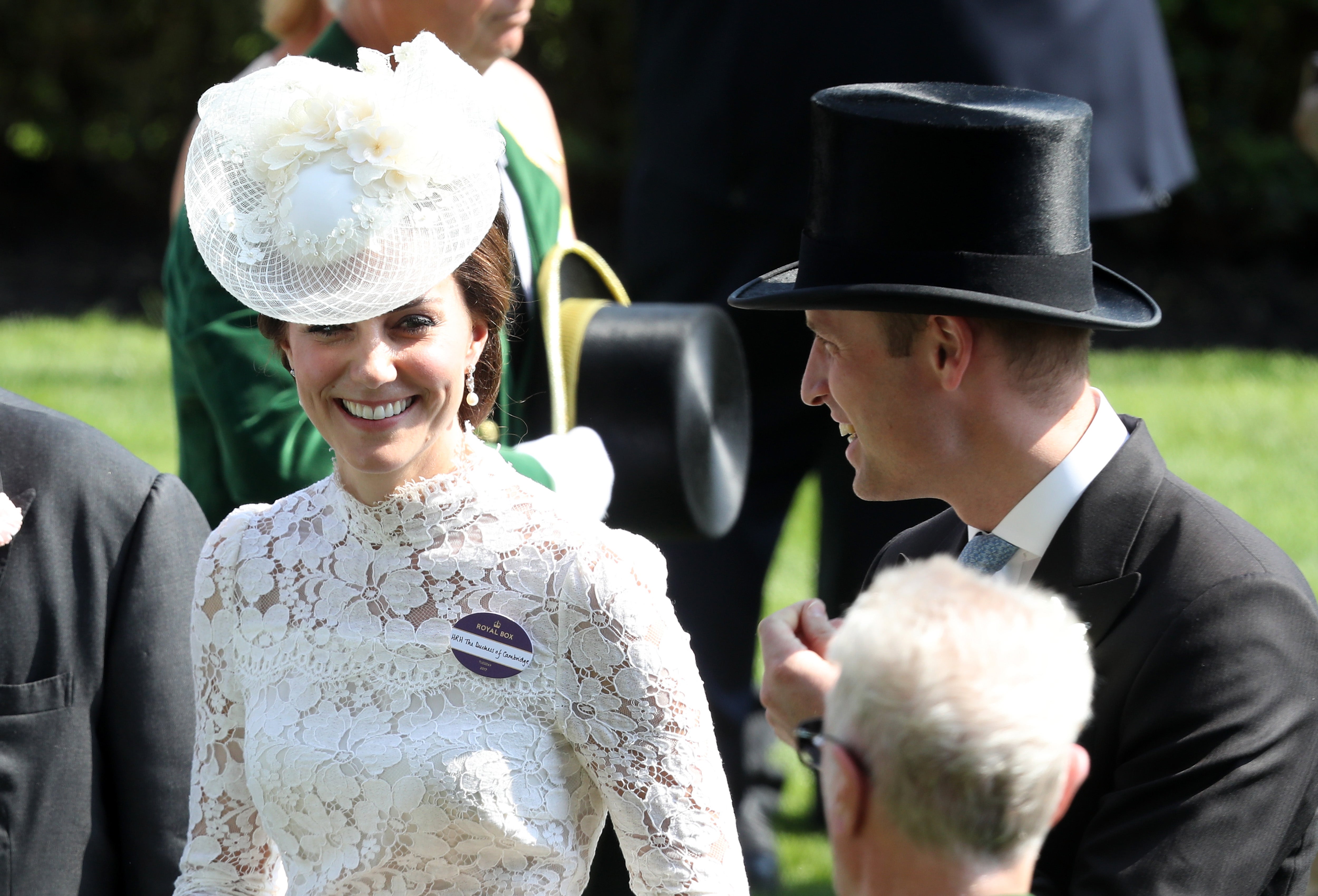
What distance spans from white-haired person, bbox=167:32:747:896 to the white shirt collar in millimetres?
504

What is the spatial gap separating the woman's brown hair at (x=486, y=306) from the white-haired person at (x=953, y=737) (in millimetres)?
1015

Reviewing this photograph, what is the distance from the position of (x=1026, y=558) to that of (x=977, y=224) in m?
0.49

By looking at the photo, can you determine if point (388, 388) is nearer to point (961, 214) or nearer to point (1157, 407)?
point (961, 214)

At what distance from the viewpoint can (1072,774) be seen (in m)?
1.59

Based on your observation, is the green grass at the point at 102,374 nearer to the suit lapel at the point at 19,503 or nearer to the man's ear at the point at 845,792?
the suit lapel at the point at 19,503

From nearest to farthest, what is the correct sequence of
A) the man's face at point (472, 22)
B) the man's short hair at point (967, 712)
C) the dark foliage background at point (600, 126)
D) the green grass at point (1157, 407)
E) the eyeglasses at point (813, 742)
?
the man's short hair at point (967, 712), the eyeglasses at point (813, 742), the man's face at point (472, 22), the green grass at point (1157, 407), the dark foliage background at point (600, 126)

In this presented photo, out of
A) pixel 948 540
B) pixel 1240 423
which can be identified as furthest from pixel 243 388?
pixel 1240 423

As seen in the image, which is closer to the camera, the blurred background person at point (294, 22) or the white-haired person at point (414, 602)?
the white-haired person at point (414, 602)

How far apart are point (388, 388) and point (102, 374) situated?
7.05 metres

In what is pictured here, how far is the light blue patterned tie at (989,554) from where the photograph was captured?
2375 millimetres

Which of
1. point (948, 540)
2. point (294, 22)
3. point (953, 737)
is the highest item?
point (294, 22)

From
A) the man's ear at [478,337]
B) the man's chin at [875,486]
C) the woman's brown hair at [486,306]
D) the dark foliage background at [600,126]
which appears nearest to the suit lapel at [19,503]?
the woman's brown hair at [486,306]

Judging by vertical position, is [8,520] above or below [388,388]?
below

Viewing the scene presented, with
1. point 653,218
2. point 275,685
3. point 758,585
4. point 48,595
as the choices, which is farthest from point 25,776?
point 653,218
